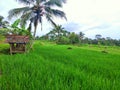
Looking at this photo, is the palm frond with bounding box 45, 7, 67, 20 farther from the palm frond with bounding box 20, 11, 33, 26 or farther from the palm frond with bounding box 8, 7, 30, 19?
the palm frond with bounding box 8, 7, 30, 19

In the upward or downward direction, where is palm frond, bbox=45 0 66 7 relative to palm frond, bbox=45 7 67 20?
upward

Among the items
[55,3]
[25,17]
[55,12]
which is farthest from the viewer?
[55,12]

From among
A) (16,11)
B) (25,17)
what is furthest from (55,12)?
(16,11)

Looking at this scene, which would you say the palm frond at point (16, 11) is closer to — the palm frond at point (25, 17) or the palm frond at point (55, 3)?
the palm frond at point (25, 17)

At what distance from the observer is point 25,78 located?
4645mm

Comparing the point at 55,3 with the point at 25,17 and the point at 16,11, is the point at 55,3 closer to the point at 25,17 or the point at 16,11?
the point at 25,17

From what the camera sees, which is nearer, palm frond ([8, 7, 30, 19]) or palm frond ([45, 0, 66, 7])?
palm frond ([45, 0, 66, 7])

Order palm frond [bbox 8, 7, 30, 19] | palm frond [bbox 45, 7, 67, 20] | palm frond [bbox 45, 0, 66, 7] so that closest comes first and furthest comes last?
palm frond [bbox 45, 0, 66, 7]
palm frond [bbox 8, 7, 30, 19]
palm frond [bbox 45, 7, 67, 20]

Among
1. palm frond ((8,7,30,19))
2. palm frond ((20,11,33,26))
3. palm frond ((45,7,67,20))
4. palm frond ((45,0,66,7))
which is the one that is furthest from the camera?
palm frond ((45,7,67,20))

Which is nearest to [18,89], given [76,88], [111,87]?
[76,88]

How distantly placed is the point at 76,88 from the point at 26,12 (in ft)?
41.3

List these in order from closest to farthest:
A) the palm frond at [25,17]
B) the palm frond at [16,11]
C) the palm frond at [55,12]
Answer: the palm frond at [25,17] → the palm frond at [16,11] → the palm frond at [55,12]

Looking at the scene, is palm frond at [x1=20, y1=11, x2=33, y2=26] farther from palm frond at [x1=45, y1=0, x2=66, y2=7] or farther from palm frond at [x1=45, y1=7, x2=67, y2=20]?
palm frond at [x1=45, y1=0, x2=66, y2=7]

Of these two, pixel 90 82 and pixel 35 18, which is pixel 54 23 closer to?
pixel 35 18
